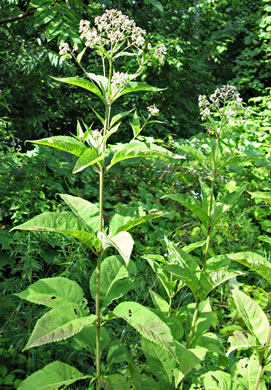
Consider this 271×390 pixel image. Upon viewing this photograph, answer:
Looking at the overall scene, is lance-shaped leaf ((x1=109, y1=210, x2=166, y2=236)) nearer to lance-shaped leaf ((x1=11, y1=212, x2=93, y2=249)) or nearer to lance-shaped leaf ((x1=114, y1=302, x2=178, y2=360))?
lance-shaped leaf ((x1=11, y1=212, x2=93, y2=249))

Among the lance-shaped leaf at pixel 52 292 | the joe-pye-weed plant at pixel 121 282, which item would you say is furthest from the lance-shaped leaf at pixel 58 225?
the lance-shaped leaf at pixel 52 292

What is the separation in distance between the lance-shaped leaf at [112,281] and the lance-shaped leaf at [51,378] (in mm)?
294

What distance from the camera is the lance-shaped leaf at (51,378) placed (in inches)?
54.4

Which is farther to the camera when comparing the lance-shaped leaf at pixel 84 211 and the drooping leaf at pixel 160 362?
the drooping leaf at pixel 160 362

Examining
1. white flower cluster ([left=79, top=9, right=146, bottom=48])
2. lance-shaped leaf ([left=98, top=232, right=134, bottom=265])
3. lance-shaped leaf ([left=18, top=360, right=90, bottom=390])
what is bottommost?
lance-shaped leaf ([left=18, top=360, right=90, bottom=390])

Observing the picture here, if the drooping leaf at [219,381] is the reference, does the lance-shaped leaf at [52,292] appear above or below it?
above

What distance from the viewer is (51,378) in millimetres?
1430

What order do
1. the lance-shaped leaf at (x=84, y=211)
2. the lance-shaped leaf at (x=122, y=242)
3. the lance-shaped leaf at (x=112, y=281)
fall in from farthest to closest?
1. the lance-shaped leaf at (x=112, y=281)
2. the lance-shaped leaf at (x=84, y=211)
3. the lance-shaped leaf at (x=122, y=242)

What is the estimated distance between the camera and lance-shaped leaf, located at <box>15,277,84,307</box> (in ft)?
4.53

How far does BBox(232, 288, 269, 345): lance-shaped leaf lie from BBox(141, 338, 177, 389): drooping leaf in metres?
0.42

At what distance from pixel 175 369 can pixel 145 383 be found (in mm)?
159

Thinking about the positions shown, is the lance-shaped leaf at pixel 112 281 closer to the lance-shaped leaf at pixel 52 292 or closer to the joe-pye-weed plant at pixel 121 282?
the joe-pye-weed plant at pixel 121 282

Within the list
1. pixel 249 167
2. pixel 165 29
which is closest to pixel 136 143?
pixel 249 167

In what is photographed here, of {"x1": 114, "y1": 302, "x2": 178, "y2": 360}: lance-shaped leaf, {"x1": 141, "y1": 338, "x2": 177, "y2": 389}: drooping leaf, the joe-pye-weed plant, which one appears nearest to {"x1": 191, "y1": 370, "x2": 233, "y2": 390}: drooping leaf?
the joe-pye-weed plant
